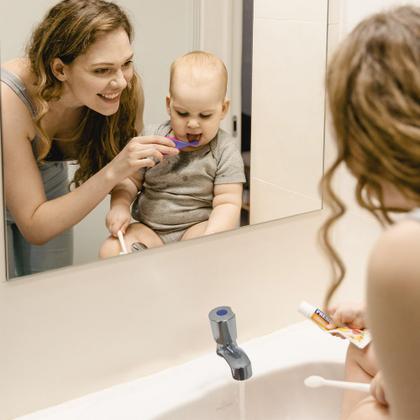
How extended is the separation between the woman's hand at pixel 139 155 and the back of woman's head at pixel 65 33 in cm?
14

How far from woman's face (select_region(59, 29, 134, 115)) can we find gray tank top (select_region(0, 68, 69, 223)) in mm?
63

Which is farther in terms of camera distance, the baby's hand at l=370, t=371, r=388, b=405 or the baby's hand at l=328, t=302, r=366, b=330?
the baby's hand at l=328, t=302, r=366, b=330

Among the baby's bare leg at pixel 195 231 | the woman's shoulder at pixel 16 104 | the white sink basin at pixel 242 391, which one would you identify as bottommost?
the white sink basin at pixel 242 391

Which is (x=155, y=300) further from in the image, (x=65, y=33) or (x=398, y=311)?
(x=398, y=311)

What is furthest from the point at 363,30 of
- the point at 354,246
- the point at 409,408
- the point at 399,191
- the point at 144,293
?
the point at 354,246

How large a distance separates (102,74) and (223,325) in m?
0.42

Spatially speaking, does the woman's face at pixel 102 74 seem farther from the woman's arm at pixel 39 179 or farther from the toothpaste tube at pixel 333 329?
the toothpaste tube at pixel 333 329

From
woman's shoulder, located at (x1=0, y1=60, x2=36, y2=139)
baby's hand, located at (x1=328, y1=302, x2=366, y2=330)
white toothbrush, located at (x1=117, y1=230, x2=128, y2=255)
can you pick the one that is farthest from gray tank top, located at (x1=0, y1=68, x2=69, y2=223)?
baby's hand, located at (x1=328, y1=302, x2=366, y2=330)

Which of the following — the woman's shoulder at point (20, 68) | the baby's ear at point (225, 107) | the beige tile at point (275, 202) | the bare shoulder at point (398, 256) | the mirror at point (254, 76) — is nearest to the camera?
the bare shoulder at point (398, 256)

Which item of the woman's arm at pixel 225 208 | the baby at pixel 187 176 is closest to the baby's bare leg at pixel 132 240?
the baby at pixel 187 176

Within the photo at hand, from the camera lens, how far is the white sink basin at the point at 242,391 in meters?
1.17

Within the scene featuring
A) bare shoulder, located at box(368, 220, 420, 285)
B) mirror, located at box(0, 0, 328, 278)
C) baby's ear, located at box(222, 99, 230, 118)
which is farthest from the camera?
baby's ear, located at box(222, 99, 230, 118)

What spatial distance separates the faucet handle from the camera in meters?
1.14

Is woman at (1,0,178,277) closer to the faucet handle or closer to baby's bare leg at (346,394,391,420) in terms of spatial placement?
the faucet handle
